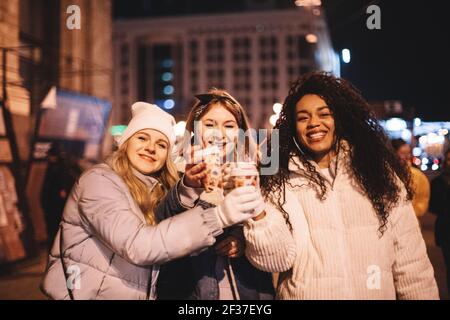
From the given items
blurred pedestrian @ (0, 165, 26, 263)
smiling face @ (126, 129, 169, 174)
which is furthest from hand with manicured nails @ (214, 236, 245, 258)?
blurred pedestrian @ (0, 165, 26, 263)

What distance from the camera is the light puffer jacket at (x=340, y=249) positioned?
1.86 meters

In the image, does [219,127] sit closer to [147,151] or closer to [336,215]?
[147,151]

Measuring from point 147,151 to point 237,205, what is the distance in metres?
0.76

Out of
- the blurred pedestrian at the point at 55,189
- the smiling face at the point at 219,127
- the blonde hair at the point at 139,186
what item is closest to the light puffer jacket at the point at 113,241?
the blonde hair at the point at 139,186

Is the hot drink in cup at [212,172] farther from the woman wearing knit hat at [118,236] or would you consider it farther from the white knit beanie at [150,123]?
the white knit beanie at [150,123]

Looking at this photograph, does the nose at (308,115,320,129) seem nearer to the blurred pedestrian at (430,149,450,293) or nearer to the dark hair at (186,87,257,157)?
the dark hair at (186,87,257,157)

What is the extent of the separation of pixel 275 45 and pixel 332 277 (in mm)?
78914

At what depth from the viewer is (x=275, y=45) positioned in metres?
76.3

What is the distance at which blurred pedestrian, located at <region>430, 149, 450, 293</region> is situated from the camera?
4.41m

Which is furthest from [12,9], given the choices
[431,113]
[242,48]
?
[242,48]

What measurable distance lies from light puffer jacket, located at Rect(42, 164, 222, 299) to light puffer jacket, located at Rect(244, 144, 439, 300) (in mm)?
347
